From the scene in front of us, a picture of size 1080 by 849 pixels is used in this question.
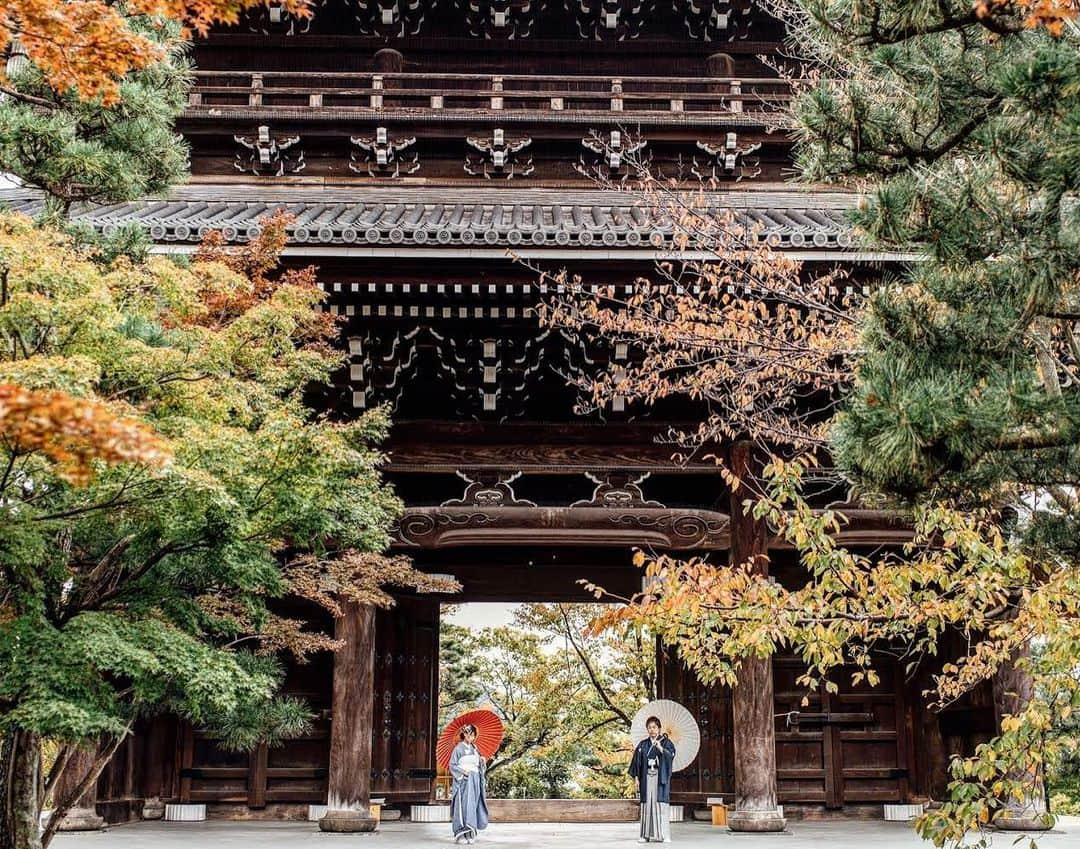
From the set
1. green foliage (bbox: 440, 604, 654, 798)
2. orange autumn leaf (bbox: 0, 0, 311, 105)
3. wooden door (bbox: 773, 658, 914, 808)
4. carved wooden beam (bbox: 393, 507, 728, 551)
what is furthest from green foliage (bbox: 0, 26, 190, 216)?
green foliage (bbox: 440, 604, 654, 798)

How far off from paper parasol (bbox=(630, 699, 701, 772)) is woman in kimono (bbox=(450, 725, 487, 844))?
161cm

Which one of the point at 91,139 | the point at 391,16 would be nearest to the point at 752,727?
the point at 91,139

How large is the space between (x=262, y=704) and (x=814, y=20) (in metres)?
6.03

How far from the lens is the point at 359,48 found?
12602mm

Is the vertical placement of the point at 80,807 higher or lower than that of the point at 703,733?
lower

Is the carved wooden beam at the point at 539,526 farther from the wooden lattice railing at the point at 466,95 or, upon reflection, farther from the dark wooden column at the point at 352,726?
the wooden lattice railing at the point at 466,95

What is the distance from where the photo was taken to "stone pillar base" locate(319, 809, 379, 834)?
28.2 feet

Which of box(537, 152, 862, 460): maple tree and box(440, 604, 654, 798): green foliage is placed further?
box(440, 604, 654, 798): green foliage

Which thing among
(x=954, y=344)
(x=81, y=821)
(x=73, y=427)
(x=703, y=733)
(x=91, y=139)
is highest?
(x=91, y=139)

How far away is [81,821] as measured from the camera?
29.2ft

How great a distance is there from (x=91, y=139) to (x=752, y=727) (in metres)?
6.77

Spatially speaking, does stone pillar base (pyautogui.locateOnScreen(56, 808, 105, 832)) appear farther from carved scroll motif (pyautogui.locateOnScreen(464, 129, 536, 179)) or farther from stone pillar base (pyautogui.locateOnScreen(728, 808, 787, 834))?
carved scroll motif (pyautogui.locateOnScreen(464, 129, 536, 179))

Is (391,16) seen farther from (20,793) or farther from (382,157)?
(20,793)

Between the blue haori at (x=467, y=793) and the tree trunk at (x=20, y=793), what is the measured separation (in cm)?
414
